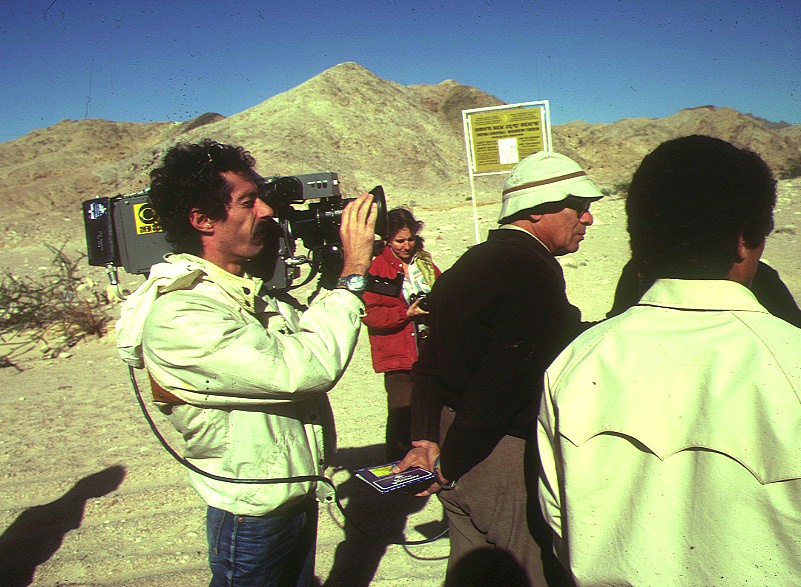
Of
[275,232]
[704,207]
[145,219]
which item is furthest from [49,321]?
[704,207]

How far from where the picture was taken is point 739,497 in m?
Result: 1.08

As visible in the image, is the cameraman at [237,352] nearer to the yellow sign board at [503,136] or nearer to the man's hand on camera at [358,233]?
the man's hand on camera at [358,233]

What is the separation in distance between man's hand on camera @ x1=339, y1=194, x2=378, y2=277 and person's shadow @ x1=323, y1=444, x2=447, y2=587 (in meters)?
1.47

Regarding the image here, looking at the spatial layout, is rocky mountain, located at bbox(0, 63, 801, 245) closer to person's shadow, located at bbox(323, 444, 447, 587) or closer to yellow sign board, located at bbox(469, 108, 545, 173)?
yellow sign board, located at bbox(469, 108, 545, 173)

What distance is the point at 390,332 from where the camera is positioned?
13.1 feet

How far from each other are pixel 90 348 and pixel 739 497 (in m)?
8.30

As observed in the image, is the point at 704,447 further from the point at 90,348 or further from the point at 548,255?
the point at 90,348

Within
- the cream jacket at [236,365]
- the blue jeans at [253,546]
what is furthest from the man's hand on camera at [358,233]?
the blue jeans at [253,546]

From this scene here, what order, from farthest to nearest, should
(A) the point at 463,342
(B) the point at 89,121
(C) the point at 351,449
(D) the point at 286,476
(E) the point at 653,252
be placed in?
(B) the point at 89,121 → (C) the point at 351,449 → (A) the point at 463,342 → (D) the point at 286,476 → (E) the point at 653,252

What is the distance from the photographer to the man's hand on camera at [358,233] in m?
1.82

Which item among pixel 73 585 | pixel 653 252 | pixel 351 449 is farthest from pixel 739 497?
pixel 351 449

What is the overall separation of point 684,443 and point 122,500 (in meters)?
4.02

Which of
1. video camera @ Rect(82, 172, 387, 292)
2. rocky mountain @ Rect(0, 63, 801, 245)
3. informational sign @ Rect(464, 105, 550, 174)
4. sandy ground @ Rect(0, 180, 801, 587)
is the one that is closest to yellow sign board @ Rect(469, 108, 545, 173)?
informational sign @ Rect(464, 105, 550, 174)

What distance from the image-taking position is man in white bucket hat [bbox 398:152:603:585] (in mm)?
1868
